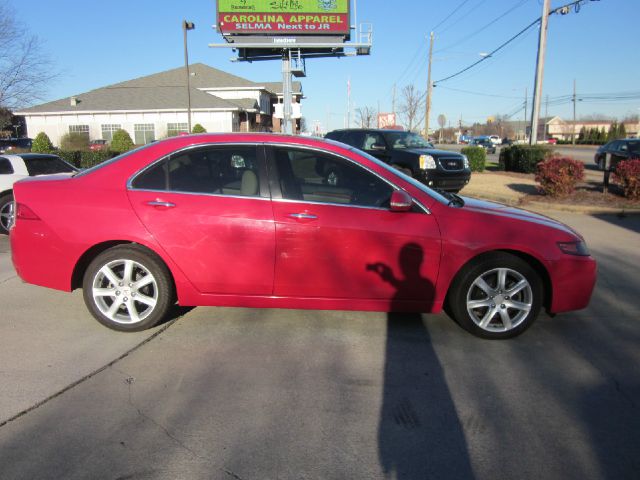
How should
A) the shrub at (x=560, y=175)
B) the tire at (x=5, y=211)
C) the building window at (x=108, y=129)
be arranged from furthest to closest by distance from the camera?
the building window at (x=108, y=129) < the shrub at (x=560, y=175) < the tire at (x=5, y=211)

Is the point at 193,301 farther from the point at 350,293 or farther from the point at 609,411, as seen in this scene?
the point at 609,411

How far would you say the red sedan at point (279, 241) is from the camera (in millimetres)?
3979

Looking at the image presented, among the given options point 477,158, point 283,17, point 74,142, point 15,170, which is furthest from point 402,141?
point 74,142

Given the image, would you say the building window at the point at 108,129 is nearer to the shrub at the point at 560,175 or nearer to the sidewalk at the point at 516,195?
the sidewalk at the point at 516,195

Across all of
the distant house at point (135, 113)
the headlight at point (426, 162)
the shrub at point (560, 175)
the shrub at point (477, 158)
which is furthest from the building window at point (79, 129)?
the shrub at point (560, 175)

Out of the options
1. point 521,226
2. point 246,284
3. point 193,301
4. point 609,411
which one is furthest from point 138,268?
point 609,411

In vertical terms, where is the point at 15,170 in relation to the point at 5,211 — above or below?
above

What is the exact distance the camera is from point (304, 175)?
13.7ft

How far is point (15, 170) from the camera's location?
9.12 m

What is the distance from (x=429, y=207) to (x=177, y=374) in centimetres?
233

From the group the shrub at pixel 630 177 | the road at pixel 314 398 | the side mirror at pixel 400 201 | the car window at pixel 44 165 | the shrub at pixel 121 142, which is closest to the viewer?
the road at pixel 314 398

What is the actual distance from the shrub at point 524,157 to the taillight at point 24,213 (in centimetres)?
1845

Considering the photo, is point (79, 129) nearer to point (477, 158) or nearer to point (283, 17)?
point (283, 17)

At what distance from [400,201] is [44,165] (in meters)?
8.67
